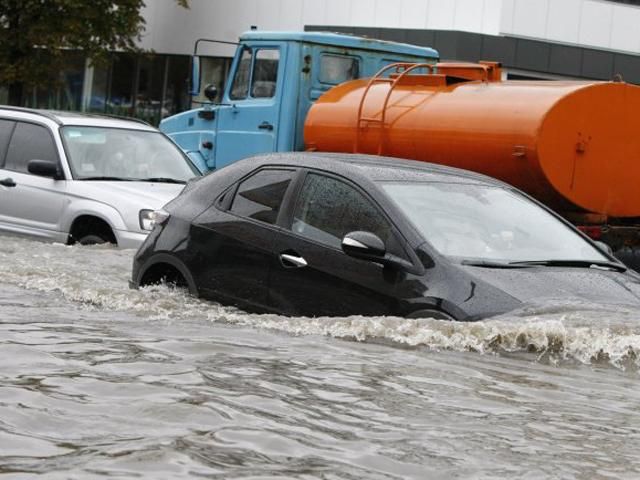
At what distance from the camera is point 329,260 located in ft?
30.3

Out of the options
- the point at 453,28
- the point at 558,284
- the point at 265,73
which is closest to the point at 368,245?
the point at 558,284

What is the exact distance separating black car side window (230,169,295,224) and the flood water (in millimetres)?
672

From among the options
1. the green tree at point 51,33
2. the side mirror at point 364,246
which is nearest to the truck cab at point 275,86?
the side mirror at point 364,246

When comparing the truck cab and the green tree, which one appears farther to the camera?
the green tree

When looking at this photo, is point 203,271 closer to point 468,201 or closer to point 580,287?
point 468,201

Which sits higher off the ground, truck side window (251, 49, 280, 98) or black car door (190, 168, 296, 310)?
truck side window (251, 49, 280, 98)

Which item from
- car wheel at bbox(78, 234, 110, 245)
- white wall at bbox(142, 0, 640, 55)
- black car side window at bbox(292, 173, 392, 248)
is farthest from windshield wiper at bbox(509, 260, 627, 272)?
white wall at bbox(142, 0, 640, 55)

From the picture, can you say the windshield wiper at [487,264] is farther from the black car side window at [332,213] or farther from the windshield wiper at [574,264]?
the black car side window at [332,213]

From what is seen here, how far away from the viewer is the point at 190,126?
19.0 meters

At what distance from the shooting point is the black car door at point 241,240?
9727mm

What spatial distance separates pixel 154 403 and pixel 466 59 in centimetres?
2500

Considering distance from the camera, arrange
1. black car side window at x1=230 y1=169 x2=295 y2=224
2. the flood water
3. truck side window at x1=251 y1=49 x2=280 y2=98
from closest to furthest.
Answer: the flood water < black car side window at x1=230 y1=169 x2=295 y2=224 < truck side window at x1=251 y1=49 x2=280 y2=98

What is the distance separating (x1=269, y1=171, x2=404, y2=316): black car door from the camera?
8977 mm

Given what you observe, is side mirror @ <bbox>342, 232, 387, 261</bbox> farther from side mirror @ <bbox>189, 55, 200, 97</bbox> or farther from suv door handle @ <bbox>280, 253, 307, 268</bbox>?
side mirror @ <bbox>189, 55, 200, 97</bbox>
